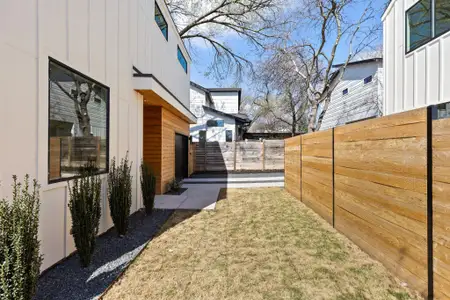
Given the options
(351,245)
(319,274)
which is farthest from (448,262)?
(351,245)

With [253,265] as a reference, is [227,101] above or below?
above

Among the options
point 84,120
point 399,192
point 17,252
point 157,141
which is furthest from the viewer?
point 157,141

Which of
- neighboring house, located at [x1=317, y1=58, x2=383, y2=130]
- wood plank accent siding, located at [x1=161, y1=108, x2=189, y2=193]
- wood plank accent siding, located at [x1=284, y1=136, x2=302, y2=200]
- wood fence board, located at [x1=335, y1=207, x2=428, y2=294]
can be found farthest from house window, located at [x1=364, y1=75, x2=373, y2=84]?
wood fence board, located at [x1=335, y1=207, x2=428, y2=294]

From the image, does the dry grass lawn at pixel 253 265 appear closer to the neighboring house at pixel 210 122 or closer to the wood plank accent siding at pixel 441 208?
the wood plank accent siding at pixel 441 208

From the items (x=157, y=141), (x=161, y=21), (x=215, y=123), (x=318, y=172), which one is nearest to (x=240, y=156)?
(x=215, y=123)

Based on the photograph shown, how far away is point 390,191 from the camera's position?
10.1ft

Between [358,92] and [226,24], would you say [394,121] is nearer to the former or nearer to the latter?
→ [358,92]

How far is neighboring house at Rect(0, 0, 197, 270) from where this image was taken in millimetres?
2600

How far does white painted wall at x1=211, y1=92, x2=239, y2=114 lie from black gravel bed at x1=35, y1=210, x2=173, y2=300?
21632 millimetres

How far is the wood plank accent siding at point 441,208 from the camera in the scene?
225 centimetres

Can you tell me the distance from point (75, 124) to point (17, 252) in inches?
85.2

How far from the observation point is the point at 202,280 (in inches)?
115

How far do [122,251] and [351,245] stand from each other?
3.50m

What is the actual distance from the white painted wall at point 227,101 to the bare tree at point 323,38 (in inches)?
415
